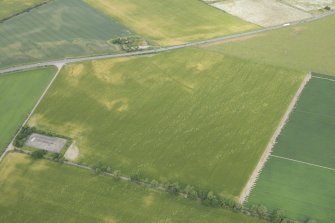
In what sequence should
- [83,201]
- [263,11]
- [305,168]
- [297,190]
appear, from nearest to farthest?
[83,201]
[297,190]
[305,168]
[263,11]

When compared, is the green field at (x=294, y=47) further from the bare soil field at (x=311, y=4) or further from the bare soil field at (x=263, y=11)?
the bare soil field at (x=311, y=4)

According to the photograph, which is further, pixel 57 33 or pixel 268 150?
pixel 57 33

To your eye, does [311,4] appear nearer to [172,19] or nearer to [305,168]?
[172,19]

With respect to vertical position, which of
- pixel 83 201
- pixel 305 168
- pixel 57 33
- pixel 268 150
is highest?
pixel 57 33

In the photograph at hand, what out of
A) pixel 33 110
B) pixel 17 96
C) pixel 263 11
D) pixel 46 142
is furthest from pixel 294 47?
pixel 17 96

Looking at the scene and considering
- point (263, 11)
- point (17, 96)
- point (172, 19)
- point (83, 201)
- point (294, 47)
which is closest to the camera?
point (83, 201)

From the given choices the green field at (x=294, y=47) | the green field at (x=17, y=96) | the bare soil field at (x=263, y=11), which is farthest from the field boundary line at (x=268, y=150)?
the green field at (x=17, y=96)

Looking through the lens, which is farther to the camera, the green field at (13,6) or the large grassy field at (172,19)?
the green field at (13,6)

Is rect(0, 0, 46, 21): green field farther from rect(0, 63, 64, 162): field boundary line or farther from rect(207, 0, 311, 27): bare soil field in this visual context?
rect(207, 0, 311, 27): bare soil field
